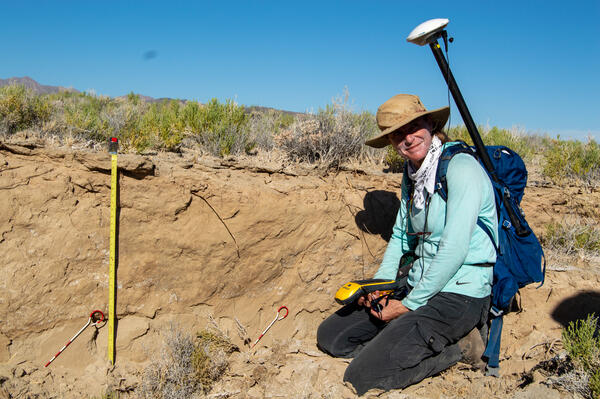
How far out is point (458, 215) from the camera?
2.97 metres

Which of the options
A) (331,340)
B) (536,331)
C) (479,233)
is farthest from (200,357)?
(536,331)

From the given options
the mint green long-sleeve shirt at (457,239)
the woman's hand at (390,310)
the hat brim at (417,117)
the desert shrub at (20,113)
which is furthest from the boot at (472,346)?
the desert shrub at (20,113)

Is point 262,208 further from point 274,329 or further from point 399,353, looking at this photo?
point 399,353

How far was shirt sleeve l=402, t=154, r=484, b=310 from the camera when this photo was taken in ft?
9.72

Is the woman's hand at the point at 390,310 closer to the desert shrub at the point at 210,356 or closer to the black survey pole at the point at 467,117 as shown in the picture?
the black survey pole at the point at 467,117

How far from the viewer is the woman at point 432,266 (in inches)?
119

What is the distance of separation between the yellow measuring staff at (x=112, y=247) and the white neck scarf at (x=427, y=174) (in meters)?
2.33

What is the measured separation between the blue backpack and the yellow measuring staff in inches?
97.7

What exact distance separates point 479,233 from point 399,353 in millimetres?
1039

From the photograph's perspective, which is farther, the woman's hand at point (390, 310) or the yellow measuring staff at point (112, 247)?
the yellow measuring staff at point (112, 247)

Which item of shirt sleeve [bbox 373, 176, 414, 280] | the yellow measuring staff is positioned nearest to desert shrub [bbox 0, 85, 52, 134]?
the yellow measuring staff

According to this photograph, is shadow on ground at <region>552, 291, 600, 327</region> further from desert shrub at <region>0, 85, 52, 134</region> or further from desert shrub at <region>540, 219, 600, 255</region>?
desert shrub at <region>0, 85, 52, 134</region>

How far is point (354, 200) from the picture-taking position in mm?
4500

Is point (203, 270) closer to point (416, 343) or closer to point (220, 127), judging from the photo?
point (220, 127)
